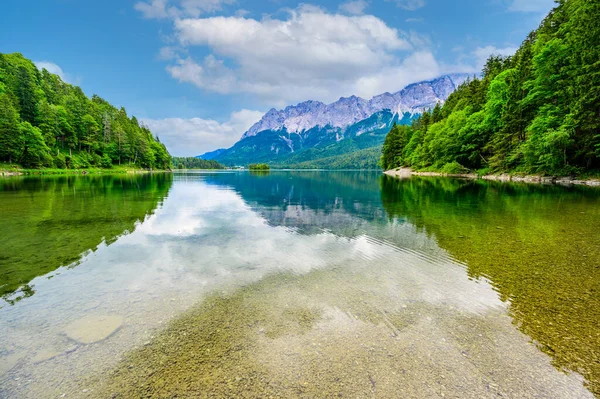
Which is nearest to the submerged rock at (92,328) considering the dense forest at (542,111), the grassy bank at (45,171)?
the dense forest at (542,111)

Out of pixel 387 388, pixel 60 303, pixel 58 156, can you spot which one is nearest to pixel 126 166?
pixel 58 156

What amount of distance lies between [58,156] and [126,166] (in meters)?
31.9

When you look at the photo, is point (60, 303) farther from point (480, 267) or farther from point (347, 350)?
point (480, 267)

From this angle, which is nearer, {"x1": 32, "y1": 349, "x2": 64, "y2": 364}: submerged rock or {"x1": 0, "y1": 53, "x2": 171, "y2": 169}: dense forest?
{"x1": 32, "y1": 349, "x2": 64, "y2": 364}: submerged rock

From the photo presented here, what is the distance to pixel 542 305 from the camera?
7.55m

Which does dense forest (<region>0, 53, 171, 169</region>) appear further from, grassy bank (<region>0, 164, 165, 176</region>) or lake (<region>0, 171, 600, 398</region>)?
→ lake (<region>0, 171, 600, 398</region>)

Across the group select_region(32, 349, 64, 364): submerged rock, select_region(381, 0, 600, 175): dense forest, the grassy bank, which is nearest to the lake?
select_region(32, 349, 64, 364): submerged rock

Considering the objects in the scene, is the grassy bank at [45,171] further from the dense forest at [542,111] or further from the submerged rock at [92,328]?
the dense forest at [542,111]

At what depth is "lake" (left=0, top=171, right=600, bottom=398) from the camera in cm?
491

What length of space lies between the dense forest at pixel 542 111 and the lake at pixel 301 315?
37041mm

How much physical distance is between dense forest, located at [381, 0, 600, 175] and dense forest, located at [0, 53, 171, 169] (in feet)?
343

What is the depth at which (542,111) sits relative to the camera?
154ft

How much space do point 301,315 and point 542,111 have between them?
5920 centimetres

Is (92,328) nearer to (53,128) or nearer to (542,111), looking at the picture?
(542,111)
